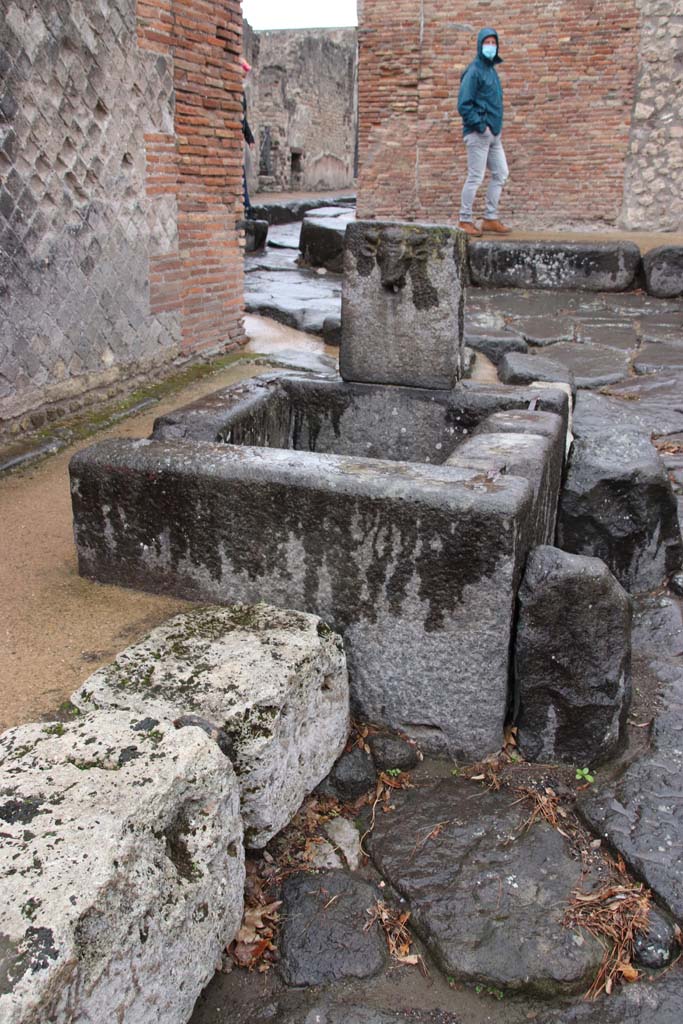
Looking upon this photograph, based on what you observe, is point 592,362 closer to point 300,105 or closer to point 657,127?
point 657,127

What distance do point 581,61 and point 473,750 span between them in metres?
11.0

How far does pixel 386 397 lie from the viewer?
3617 mm

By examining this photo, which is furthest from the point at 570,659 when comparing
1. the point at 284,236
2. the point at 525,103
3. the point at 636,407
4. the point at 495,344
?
the point at 284,236

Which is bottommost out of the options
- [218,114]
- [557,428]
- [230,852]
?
[230,852]

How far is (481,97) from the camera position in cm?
942

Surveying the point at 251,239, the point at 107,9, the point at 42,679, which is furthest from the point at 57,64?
the point at 251,239

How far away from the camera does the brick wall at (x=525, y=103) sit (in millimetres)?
10898

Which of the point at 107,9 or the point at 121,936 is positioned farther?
the point at 107,9

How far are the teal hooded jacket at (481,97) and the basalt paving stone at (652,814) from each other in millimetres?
8472

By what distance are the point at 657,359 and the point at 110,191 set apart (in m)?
4.37

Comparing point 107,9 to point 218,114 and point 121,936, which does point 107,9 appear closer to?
point 218,114

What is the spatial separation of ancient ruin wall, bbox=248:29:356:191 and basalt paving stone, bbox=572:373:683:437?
1585 cm

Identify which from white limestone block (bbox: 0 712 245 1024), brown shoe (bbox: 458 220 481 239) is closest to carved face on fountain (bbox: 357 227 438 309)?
white limestone block (bbox: 0 712 245 1024)

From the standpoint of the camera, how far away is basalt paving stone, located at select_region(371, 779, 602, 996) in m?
1.98
